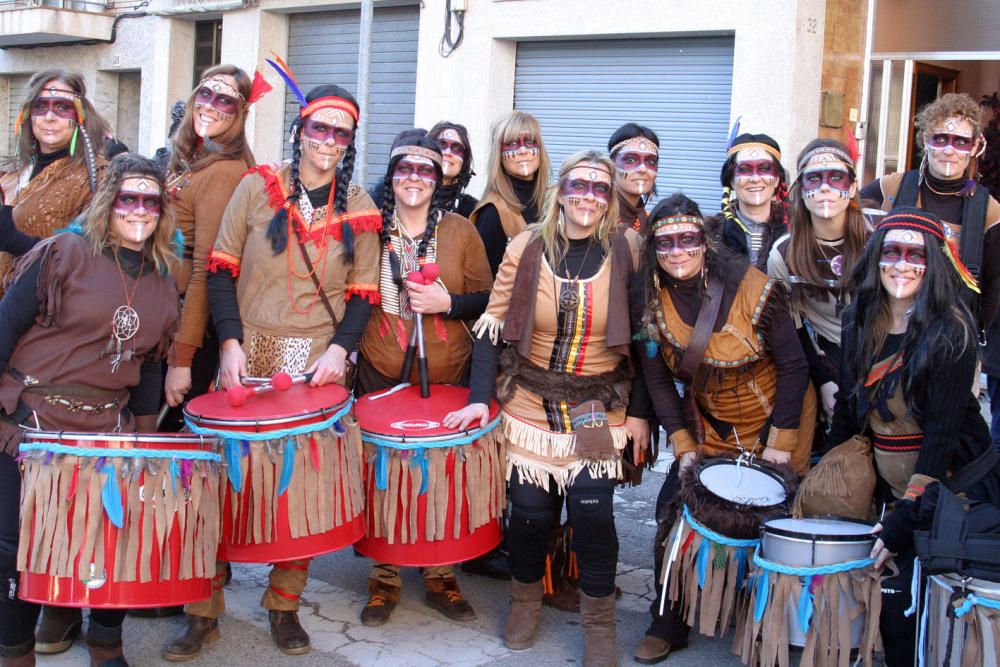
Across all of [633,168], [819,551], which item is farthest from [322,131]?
[819,551]

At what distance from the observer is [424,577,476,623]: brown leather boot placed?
14.2ft

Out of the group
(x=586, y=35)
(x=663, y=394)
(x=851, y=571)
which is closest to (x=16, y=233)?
(x=663, y=394)

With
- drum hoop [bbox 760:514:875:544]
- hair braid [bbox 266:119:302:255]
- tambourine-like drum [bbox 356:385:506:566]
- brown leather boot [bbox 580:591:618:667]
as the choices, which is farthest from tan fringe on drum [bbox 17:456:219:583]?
drum hoop [bbox 760:514:875:544]

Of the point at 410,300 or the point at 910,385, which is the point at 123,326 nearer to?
the point at 410,300

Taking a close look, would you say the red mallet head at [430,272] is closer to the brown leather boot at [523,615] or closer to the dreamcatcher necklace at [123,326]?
the dreamcatcher necklace at [123,326]

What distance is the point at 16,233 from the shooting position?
13.2 ft

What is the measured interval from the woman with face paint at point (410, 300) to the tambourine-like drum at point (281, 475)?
63 centimetres

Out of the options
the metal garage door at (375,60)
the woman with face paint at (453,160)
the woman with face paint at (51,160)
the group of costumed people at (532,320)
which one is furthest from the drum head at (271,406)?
the metal garage door at (375,60)

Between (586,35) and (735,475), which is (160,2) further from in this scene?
(735,475)

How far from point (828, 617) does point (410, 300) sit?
6.35ft

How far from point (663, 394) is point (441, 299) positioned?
0.95 meters

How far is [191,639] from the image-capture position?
12.9 feet

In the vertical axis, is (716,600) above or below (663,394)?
below

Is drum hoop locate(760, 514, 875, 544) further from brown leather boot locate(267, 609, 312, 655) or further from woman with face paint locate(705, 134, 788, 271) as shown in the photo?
brown leather boot locate(267, 609, 312, 655)
